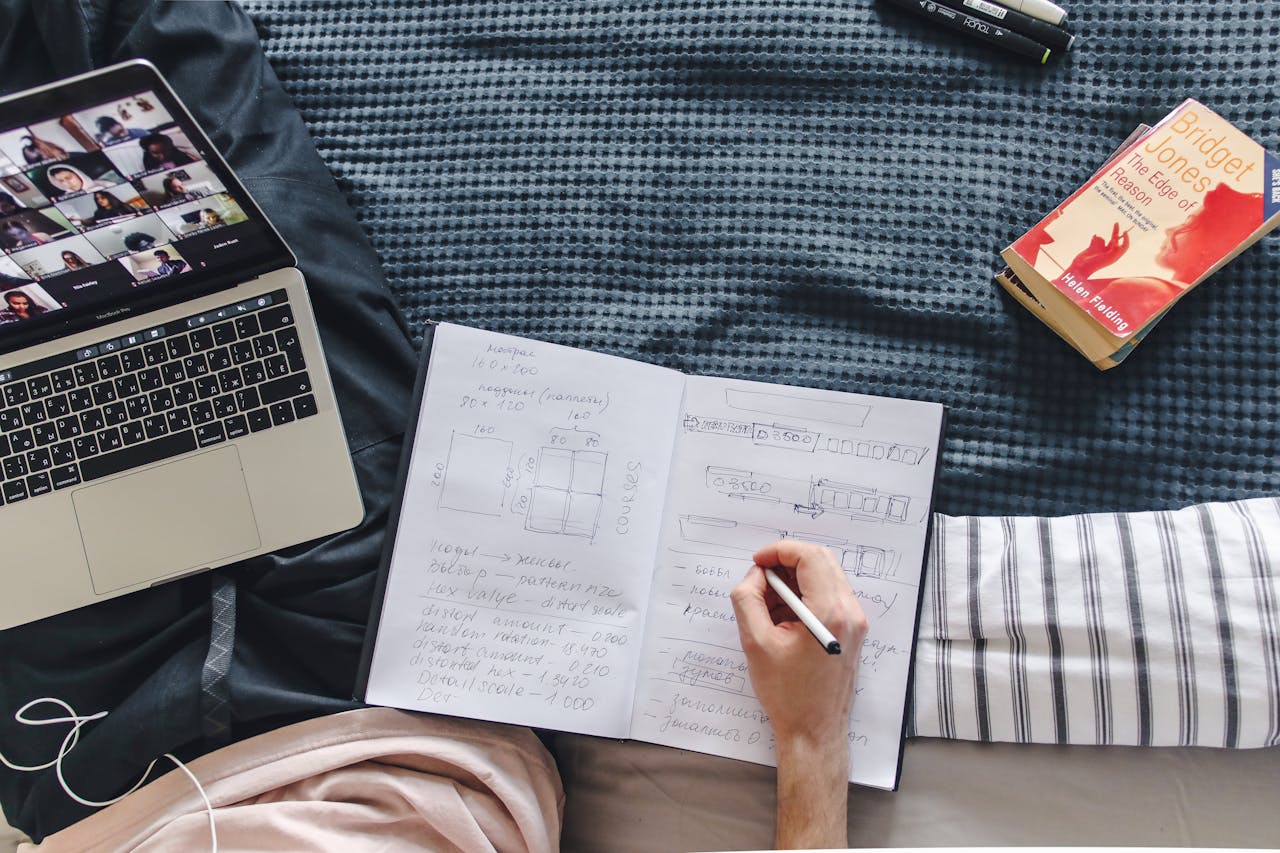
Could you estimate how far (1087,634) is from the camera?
719 millimetres

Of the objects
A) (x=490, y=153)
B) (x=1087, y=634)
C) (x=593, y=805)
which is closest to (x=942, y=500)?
(x=1087, y=634)

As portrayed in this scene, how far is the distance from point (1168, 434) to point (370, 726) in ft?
2.30

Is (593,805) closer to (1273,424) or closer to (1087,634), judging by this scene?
(1087,634)

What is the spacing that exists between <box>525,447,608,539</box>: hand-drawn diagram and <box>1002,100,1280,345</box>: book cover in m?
0.40

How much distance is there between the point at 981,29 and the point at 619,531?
21.3 inches

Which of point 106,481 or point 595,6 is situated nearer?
point 106,481

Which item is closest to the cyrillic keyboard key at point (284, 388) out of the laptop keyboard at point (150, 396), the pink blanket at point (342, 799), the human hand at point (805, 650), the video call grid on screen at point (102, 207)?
the laptop keyboard at point (150, 396)

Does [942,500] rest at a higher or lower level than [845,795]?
higher

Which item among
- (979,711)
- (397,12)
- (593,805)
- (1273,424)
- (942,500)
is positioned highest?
(397,12)

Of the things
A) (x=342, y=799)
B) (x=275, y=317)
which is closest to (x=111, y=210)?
(x=275, y=317)

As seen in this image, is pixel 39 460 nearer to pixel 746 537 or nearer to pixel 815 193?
pixel 746 537

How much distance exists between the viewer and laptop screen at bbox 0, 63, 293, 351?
0.58 meters

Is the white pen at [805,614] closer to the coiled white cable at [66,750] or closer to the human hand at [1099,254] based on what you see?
the human hand at [1099,254]

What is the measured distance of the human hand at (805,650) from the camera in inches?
28.0
